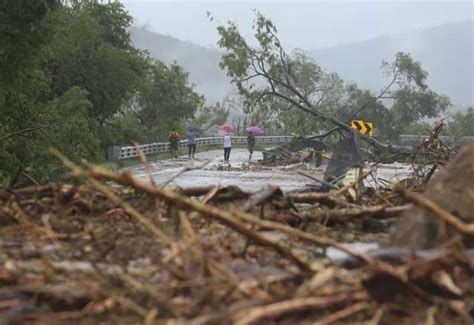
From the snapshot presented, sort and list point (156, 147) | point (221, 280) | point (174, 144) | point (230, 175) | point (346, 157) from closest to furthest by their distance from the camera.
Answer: point (221, 280)
point (346, 157)
point (230, 175)
point (174, 144)
point (156, 147)

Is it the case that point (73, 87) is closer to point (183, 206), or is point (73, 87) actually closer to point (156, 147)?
point (156, 147)

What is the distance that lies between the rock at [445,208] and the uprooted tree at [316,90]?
16149mm

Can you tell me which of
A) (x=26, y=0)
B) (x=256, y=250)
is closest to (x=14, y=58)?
(x=26, y=0)

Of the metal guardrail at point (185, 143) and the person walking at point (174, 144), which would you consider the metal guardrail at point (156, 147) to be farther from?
the person walking at point (174, 144)

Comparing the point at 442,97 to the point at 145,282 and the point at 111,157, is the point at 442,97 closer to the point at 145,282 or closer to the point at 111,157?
the point at 111,157

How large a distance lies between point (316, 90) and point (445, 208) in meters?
48.8

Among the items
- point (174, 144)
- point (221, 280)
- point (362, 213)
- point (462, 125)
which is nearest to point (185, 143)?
point (174, 144)

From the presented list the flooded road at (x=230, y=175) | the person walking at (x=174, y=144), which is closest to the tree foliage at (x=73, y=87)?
the person walking at (x=174, y=144)

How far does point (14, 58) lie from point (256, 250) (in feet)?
34.3

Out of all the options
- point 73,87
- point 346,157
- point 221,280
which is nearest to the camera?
point 221,280

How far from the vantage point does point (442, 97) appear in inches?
1800

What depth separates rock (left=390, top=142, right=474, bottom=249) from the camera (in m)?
3.16

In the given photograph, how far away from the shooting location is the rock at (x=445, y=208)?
3.16m

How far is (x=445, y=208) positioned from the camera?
11.3ft
